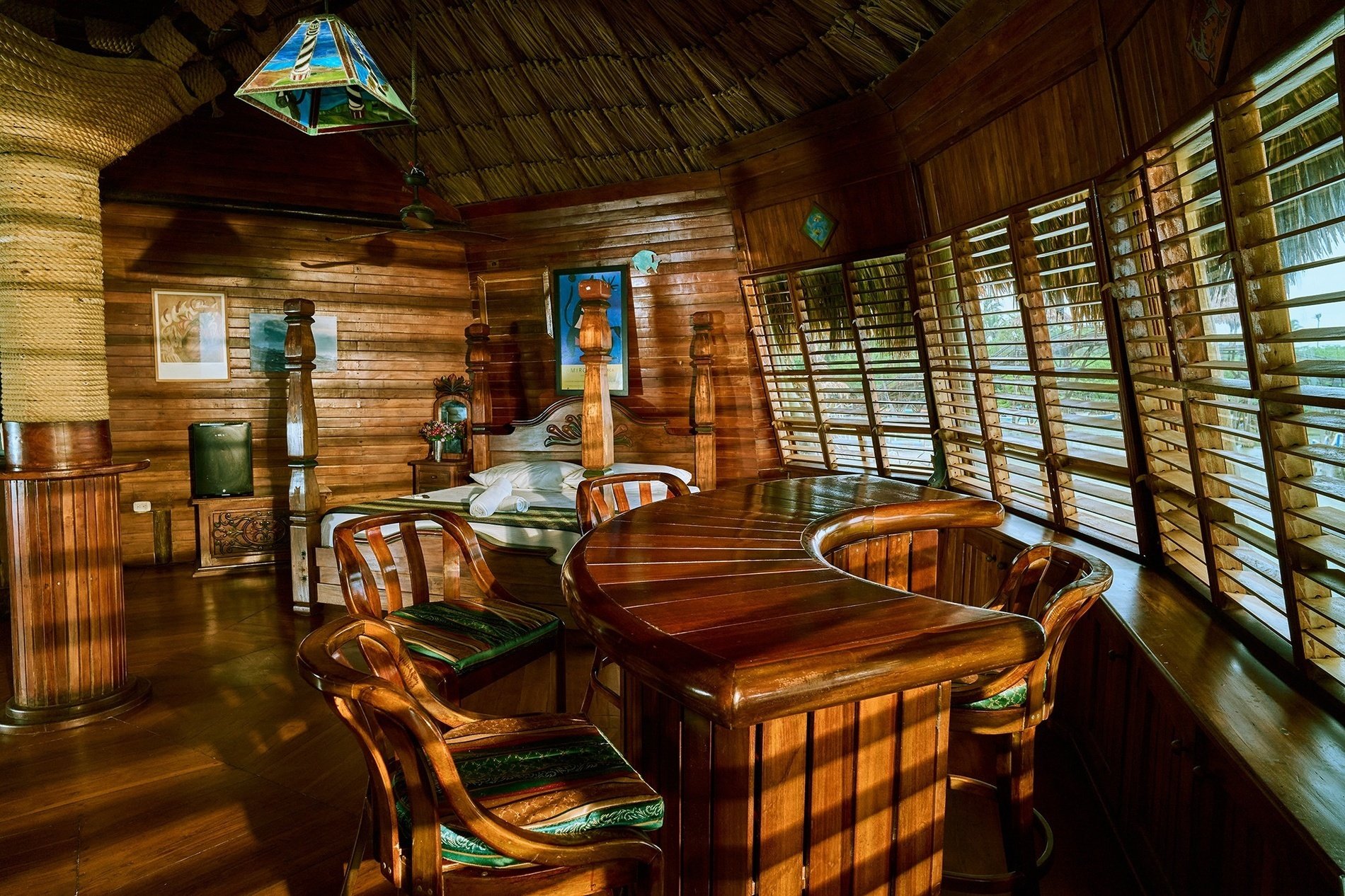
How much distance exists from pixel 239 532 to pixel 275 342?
1588 mm

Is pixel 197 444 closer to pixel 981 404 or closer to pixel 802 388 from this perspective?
pixel 802 388

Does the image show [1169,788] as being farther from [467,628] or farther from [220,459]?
[220,459]

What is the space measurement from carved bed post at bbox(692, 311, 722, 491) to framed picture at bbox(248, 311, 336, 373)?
3211 millimetres

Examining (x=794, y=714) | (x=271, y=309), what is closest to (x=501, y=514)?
(x=271, y=309)

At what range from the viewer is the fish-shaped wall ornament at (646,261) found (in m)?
6.59

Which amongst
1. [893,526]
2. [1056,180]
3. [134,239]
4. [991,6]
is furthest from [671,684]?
[134,239]

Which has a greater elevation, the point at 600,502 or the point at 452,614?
the point at 600,502

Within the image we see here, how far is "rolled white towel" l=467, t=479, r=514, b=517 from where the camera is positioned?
5070 mm

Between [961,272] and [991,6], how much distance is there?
127 cm

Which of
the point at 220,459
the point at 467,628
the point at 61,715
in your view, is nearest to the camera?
the point at 467,628

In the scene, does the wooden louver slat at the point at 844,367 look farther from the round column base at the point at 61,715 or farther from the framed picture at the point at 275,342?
the round column base at the point at 61,715

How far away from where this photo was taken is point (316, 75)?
294 cm

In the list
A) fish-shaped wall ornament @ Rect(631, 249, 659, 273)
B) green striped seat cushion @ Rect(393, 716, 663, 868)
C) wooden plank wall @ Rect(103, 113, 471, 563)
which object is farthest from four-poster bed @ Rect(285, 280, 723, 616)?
green striped seat cushion @ Rect(393, 716, 663, 868)

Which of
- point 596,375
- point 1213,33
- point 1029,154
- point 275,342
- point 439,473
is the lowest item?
point 439,473
